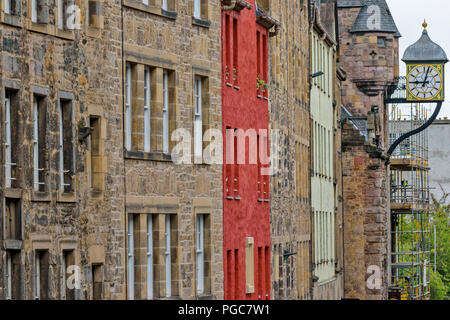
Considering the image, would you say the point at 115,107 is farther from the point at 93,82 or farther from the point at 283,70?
the point at 283,70

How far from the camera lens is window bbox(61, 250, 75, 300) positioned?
2756 centimetres

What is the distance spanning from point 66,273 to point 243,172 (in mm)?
13425

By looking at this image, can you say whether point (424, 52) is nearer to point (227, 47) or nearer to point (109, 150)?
point (227, 47)

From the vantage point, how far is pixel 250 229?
41688mm

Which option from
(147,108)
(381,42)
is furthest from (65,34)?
(381,42)

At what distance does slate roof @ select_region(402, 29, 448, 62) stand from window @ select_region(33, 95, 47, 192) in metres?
52.4

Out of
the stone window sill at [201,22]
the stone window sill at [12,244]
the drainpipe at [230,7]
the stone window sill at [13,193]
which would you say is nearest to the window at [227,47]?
the drainpipe at [230,7]

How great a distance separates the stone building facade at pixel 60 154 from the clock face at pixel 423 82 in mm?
48142

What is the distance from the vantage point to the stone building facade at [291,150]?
46091mm

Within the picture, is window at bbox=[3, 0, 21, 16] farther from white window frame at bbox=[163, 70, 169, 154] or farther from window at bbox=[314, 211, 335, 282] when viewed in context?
window at bbox=[314, 211, 335, 282]

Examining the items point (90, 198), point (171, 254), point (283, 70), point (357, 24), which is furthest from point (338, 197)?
point (90, 198)

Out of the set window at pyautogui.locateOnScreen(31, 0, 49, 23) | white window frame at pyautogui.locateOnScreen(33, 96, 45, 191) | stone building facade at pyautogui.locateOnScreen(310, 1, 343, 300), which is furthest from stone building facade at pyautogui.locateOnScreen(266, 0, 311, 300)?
white window frame at pyautogui.locateOnScreen(33, 96, 45, 191)
